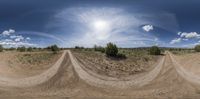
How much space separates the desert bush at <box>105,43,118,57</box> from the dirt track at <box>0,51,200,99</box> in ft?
83.9

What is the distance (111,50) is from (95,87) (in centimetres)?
3411

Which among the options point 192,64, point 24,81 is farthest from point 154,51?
point 24,81

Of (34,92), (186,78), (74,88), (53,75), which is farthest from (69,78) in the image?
(186,78)

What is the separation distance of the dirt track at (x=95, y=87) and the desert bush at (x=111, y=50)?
2558 cm

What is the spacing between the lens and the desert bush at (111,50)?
62.2 meters

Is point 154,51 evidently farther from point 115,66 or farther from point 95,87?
point 95,87

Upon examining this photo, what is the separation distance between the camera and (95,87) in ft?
95.0

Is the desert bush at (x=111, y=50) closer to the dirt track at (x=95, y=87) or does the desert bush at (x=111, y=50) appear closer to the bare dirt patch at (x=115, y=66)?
the bare dirt patch at (x=115, y=66)

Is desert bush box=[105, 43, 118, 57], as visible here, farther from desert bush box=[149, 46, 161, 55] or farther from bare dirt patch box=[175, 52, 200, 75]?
desert bush box=[149, 46, 161, 55]

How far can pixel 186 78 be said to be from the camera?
35.6 metres

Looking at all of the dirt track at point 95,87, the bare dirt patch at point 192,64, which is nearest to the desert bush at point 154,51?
the bare dirt patch at point 192,64

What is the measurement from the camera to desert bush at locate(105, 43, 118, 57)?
62159mm

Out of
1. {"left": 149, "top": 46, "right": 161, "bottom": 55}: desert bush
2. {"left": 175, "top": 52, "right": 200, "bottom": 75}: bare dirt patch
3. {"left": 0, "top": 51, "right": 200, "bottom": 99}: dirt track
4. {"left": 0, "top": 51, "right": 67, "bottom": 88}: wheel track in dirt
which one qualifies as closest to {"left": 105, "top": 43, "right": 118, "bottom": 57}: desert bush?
{"left": 175, "top": 52, "right": 200, "bottom": 75}: bare dirt patch

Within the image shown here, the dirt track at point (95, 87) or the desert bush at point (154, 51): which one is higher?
the desert bush at point (154, 51)
